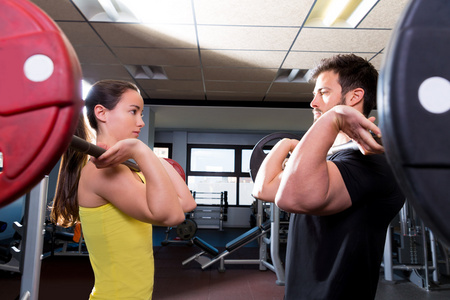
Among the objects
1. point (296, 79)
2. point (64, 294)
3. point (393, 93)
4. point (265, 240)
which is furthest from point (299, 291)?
point (296, 79)

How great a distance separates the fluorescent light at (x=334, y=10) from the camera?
2.52 m

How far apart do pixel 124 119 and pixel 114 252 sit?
1.34 ft

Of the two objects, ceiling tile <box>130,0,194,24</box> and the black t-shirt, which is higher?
ceiling tile <box>130,0,194,24</box>

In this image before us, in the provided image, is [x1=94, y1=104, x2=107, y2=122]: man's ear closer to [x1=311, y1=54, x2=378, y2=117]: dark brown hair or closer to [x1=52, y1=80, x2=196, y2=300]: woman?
[x1=52, y1=80, x2=196, y2=300]: woman

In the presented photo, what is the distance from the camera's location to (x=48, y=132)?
10.2 inches

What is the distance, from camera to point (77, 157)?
3.41ft

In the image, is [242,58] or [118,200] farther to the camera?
[242,58]

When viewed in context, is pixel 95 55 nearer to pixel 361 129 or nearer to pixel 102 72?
pixel 102 72

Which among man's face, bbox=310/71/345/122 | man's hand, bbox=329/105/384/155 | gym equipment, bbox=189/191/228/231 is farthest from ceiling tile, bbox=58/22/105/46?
gym equipment, bbox=189/191/228/231

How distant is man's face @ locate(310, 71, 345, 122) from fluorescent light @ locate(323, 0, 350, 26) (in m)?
1.86

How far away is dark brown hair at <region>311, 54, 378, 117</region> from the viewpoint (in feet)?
3.17

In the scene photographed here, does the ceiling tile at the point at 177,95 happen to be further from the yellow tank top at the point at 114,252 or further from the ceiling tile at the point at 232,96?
the yellow tank top at the point at 114,252

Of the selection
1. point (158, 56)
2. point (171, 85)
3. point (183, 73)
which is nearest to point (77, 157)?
point (158, 56)

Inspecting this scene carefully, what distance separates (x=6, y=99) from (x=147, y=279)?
84 centimetres
